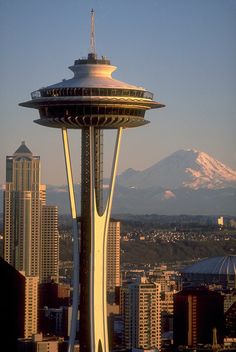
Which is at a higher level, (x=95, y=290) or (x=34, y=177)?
(x=34, y=177)

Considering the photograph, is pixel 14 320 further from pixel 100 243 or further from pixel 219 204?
pixel 219 204

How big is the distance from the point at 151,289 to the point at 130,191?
55.6 metres

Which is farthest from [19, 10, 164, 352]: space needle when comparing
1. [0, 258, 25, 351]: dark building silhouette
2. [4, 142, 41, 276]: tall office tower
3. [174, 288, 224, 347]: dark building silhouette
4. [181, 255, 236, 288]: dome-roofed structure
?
[181, 255, 236, 288]: dome-roofed structure

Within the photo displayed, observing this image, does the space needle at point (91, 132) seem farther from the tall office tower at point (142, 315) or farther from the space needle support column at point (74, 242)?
the tall office tower at point (142, 315)

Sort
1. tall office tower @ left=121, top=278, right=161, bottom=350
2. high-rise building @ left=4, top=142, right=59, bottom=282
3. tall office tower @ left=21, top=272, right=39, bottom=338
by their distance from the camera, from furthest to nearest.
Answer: high-rise building @ left=4, top=142, right=59, bottom=282 → tall office tower @ left=121, top=278, right=161, bottom=350 → tall office tower @ left=21, top=272, right=39, bottom=338

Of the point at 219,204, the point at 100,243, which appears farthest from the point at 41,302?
the point at 219,204

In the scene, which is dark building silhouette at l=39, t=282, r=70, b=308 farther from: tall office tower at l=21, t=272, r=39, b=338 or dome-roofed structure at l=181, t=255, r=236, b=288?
dome-roofed structure at l=181, t=255, r=236, b=288

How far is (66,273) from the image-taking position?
7681 centimetres

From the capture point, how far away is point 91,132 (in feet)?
122

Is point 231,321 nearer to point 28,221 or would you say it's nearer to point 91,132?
point 28,221

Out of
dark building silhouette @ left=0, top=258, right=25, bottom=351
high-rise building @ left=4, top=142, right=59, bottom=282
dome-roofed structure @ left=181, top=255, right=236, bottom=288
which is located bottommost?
dark building silhouette @ left=0, top=258, right=25, bottom=351

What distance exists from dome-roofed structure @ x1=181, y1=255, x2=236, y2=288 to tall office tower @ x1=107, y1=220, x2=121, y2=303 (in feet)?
11.9

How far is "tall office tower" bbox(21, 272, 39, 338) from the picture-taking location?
5469cm

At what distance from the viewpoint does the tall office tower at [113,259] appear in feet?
224
